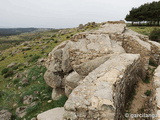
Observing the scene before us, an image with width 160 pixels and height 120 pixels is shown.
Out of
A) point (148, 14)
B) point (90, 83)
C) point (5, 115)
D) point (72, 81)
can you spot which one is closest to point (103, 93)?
point (90, 83)

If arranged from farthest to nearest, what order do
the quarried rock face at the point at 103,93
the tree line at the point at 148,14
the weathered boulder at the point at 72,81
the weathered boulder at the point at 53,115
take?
the tree line at the point at 148,14 → the weathered boulder at the point at 72,81 → the weathered boulder at the point at 53,115 → the quarried rock face at the point at 103,93

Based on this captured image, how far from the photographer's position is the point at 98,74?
5738 millimetres

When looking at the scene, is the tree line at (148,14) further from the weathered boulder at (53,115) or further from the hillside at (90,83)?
the weathered boulder at (53,115)

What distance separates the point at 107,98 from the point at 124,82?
191cm

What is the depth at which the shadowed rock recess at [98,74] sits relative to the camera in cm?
395

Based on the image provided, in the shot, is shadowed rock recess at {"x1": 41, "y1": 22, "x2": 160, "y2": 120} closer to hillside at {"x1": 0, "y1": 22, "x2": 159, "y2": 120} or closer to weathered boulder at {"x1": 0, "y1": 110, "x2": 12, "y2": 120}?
hillside at {"x1": 0, "y1": 22, "x2": 159, "y2": 120}

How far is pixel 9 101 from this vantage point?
10.9 metres

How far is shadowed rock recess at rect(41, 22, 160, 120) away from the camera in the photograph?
3949 millimetres

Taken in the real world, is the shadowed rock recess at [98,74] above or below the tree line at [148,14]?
below

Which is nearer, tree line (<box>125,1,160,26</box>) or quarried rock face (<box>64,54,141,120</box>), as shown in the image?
quarried rock face (<box>64,54,141,120</box>)

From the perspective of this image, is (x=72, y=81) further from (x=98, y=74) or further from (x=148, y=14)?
(x=148, y=14)

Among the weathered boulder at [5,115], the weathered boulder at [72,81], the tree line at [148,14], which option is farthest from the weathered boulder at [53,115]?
the tree line at [148,14]

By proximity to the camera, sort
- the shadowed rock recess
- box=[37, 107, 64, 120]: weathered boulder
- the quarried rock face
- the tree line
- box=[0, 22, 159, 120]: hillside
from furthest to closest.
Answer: the tree line → box=[37, 107, 64, 120]: weathered boulder → box=[0, 22, 159, 120]: hillside → the shadowed rock recess → the quarried rock face

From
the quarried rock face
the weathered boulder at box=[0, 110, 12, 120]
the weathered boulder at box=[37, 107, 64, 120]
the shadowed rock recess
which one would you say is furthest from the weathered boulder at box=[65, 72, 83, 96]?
the weathered boulder at box=[0, 110, 12, 120]
